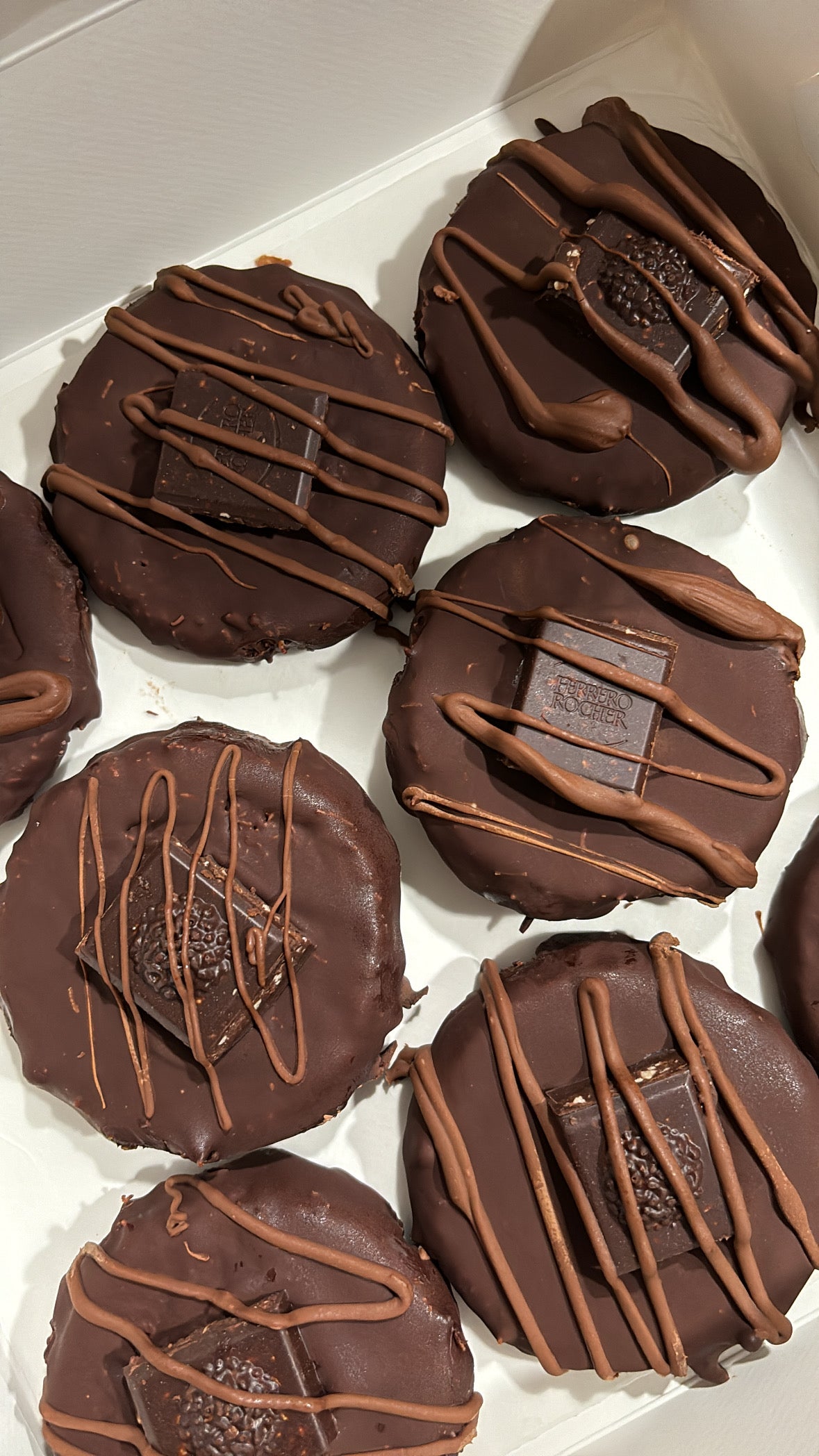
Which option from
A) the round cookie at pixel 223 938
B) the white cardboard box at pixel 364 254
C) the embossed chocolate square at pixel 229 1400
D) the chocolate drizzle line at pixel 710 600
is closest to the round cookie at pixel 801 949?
the white cardboard box at pixel 364 254

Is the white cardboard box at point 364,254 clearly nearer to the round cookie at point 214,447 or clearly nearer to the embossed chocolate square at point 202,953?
the round cookie at point 214,447

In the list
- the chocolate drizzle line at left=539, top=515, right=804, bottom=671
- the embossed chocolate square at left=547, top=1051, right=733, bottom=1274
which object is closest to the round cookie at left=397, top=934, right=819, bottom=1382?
the embossed chocolate square at left=547, top=1051, right=733, bottom=1274

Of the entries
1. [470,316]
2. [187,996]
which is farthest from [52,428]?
[187,996]

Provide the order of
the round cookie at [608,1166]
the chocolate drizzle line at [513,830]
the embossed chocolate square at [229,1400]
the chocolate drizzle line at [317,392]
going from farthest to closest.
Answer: the chocolate drizzle line at [317,392] → the chocolate drizzle line at [513,830] → the round cookie at [608,1166] → the embossed chocolate square at [229,1400]

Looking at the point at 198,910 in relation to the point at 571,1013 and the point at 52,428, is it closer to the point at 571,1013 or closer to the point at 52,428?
the point at 571,1013

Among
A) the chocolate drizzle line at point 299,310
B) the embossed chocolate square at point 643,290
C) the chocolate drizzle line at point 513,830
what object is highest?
the embossed chocolate square at point 643,290

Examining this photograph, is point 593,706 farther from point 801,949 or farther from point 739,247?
point 739,247

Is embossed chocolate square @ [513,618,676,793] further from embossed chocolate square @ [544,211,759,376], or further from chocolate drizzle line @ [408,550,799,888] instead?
embossed chocolate square @ [544,211,759,376]

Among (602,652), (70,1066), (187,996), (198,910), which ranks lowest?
(70,1066)
